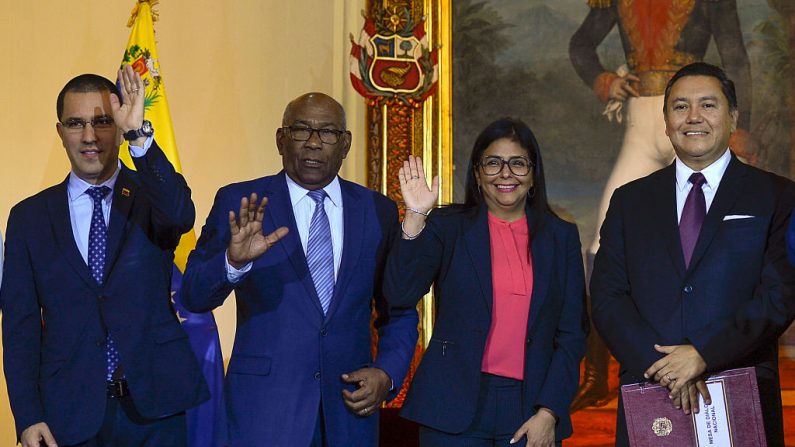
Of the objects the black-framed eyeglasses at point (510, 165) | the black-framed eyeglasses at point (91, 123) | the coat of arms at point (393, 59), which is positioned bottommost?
the black-framed eyeglasses at point (510, 165)

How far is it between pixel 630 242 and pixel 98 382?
1650mm

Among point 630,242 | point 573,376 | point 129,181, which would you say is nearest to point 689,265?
point 630,242

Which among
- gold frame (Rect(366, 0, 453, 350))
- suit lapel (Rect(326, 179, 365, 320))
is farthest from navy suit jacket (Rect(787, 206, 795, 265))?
gold frame (Rect(366, 0, 453, 350))

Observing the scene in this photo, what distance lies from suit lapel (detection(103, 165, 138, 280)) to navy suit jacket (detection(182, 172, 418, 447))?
22 cm

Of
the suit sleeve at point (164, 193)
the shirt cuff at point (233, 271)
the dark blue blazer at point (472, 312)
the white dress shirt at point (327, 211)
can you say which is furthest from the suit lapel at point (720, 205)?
the suit sleeve at point (164, 193)

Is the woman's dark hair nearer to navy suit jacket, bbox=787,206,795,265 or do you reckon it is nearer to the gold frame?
navy suit jacket, bbox=787,206,795,265

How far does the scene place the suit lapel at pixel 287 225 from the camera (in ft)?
9.74

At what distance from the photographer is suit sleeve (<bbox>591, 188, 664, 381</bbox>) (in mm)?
2842

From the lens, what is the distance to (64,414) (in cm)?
282

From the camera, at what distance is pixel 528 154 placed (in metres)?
3.12

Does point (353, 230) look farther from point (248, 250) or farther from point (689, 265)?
point (689, 265)

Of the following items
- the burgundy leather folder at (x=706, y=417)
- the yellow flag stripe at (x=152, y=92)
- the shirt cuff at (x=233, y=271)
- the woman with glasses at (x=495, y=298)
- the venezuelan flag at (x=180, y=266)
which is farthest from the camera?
the yellow flag stripe at (x=152, y=92)

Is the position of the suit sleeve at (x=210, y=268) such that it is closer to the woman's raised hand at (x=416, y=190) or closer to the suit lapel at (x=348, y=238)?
the suit lapel at (x=348, y=238)

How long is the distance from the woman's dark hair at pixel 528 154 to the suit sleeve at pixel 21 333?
1.38m
